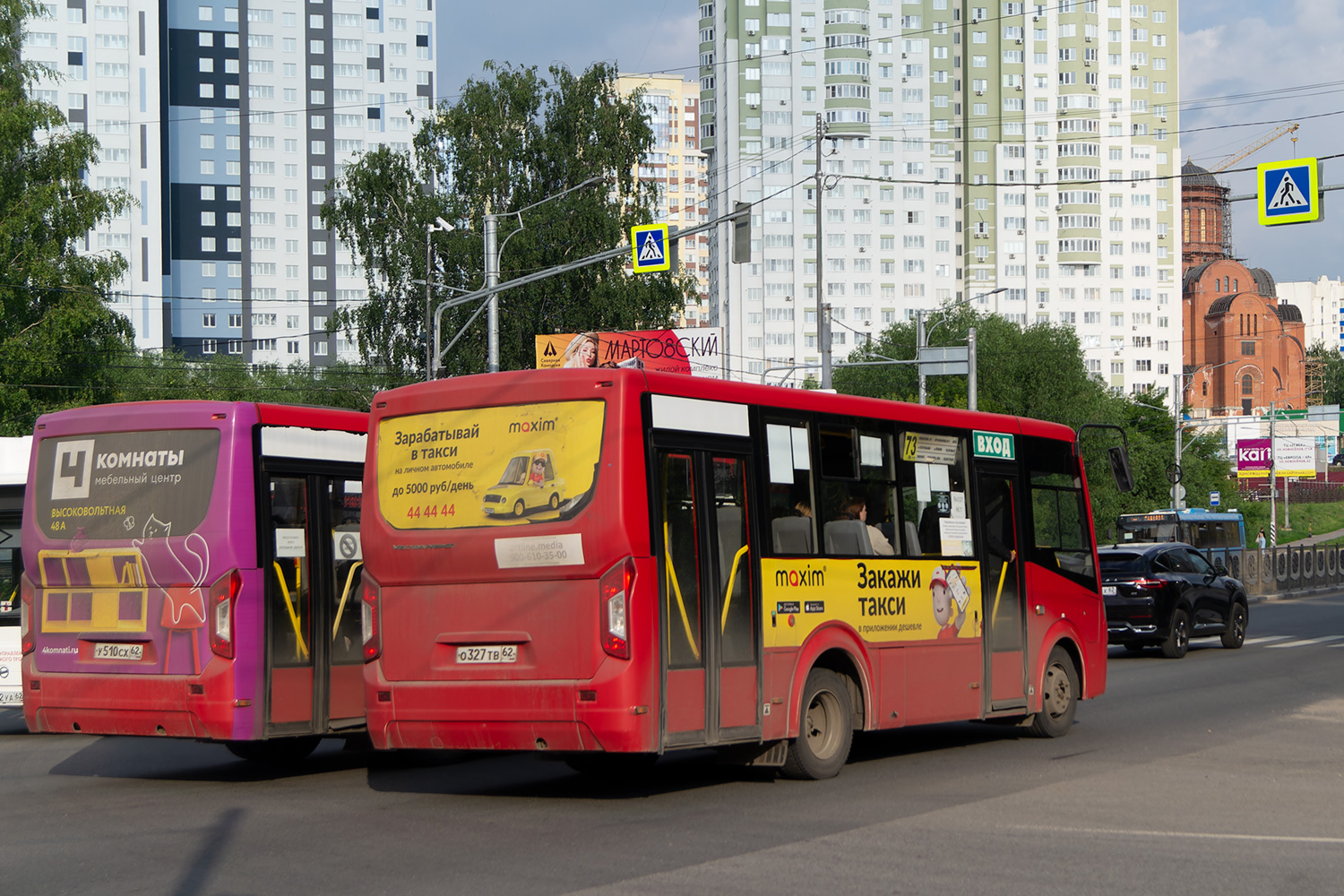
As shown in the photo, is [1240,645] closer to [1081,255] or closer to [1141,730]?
[1141,730]

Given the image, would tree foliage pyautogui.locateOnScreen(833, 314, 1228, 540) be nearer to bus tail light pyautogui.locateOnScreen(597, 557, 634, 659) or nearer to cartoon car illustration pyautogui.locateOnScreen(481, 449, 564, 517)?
cartoon car illustration pyautogui.locateOnScreen(481, 449, 564, 517)

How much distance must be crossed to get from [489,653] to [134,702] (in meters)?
2.94

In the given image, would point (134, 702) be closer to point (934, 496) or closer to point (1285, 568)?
point (934, 496)

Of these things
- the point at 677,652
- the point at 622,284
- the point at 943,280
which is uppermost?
the point at 943,280

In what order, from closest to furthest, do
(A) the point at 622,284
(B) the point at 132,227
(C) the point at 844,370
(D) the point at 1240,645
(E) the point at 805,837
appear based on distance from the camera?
1. (E) the point at 805,837
2. (D) the point at 1240,645
3. (A) the point at 622,284
4. (C) the point at 844,370
5. (B) the point at 132,227

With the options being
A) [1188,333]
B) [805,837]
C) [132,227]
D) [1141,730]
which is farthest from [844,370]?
[805,837]

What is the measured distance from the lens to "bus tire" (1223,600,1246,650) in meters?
25.3

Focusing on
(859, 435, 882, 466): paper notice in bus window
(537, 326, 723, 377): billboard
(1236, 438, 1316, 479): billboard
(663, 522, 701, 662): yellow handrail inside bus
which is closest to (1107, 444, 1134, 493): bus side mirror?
(859, 435, 882, 466): paper notice in bus window

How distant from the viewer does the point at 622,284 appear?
51.8 m

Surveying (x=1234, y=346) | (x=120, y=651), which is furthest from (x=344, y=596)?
(x=1234, y=346)

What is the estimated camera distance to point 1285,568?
4706 cm

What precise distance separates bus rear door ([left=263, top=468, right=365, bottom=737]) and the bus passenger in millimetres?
3752

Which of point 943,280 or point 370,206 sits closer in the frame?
point 370,206

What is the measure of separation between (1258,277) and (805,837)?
173 m
